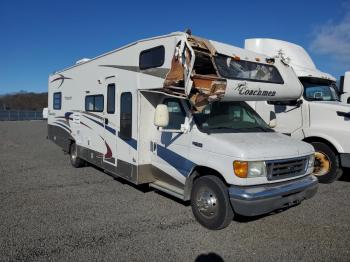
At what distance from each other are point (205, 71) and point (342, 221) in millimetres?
3368

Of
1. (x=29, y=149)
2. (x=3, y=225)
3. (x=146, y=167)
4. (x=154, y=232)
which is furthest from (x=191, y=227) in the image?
(x=29, y=149)

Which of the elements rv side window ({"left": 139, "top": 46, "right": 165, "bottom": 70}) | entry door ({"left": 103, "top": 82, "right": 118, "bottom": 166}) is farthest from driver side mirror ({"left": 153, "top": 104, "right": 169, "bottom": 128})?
entry door ({"left": 103, "top": 82, "right": 118, "bottom": 166})

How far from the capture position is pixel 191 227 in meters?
5.34

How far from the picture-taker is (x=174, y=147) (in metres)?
5.92

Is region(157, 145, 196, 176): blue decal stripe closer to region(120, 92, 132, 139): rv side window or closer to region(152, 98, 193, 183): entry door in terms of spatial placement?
region(152, 98, 193, 183): entry door

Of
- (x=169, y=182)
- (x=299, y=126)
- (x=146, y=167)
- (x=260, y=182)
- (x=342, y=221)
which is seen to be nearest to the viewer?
(x=260, y=182)

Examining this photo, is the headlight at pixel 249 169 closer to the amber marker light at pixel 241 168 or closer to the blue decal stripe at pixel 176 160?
the amber marker light at pixel 241 168

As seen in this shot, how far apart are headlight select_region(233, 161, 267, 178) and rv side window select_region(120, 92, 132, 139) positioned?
106 inches

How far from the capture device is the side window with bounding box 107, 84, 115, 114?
7.48m

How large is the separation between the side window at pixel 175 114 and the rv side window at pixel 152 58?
0.68 metres

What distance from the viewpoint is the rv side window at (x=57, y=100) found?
10.9 m

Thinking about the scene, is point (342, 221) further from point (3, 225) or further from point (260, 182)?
point (3, 225)

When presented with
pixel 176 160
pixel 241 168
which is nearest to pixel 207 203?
pixel 241 168

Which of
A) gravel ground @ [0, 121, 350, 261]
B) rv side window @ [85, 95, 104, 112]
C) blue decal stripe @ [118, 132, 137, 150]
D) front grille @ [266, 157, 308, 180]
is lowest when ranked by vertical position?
gravel ground @ [0, 121, 350, 261]
